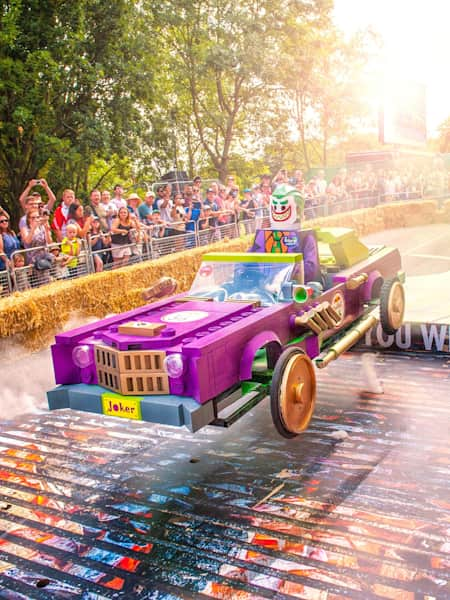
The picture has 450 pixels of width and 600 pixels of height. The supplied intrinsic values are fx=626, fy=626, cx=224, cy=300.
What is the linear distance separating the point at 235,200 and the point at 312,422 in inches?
376

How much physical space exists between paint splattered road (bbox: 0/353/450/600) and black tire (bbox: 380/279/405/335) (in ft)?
2.75

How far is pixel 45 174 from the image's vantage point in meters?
18.2

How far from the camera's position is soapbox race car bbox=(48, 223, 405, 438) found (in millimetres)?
4656

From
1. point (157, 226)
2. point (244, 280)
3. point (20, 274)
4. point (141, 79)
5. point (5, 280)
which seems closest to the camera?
point (244, 280)

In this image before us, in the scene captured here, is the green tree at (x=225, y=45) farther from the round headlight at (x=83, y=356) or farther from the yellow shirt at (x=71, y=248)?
the round headlight at (x=83, y=356)

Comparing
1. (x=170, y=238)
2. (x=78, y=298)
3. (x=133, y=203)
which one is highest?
(x=133, y=203)

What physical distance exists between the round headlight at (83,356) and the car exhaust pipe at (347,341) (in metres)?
2.10

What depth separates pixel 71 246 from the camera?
30.4 feet

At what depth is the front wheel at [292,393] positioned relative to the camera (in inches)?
191

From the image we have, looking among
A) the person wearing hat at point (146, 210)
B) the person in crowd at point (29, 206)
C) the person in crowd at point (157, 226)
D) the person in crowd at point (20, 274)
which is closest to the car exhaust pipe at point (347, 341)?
the person in crowd at point (20, 274)

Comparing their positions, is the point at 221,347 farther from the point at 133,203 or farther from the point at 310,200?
the point at 310,200

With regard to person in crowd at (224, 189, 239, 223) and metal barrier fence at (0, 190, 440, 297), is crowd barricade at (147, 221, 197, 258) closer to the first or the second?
metal barrier fence at (0, 190, 440, 297)

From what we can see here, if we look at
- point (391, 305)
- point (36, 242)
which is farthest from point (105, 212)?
point (391, 305)

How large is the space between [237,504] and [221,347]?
118cm
